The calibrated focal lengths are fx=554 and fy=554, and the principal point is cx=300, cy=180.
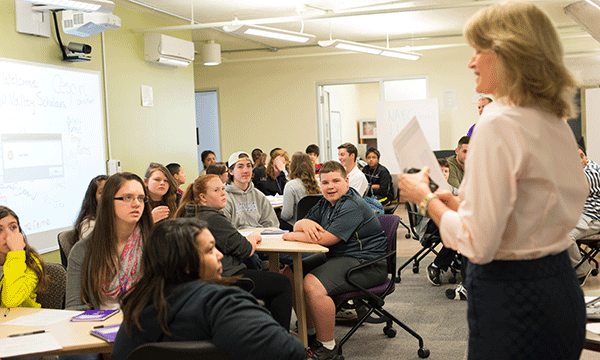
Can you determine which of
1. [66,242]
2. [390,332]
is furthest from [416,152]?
[390,332]

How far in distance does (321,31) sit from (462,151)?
4660 mm

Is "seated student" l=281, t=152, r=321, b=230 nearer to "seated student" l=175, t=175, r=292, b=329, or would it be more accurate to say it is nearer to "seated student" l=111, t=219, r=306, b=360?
"seated student" l=175, t=175, r=292, b=329

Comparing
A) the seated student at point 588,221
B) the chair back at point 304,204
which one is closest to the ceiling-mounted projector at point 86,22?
the chair back at point 304,204

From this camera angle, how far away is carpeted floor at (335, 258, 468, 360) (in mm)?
3477

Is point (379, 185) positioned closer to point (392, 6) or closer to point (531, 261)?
point (392, 6)

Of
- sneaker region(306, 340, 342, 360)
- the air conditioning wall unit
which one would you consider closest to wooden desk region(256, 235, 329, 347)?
sneaker region(306, 340, 342, 360)

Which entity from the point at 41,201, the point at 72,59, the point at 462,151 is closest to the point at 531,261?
the point at 462,151

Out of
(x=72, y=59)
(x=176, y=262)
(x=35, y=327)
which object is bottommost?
(x=35, y=327)

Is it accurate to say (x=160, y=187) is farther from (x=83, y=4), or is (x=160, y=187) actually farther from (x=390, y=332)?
(x=390, y=332)

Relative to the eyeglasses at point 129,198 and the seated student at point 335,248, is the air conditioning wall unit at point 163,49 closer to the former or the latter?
the seated student at point 335,248

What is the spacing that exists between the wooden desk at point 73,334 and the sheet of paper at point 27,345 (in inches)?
0.7

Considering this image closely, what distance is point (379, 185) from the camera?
7.82 m

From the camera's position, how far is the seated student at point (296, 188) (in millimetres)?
4977

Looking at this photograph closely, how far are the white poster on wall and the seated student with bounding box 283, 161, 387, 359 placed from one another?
686 cm
